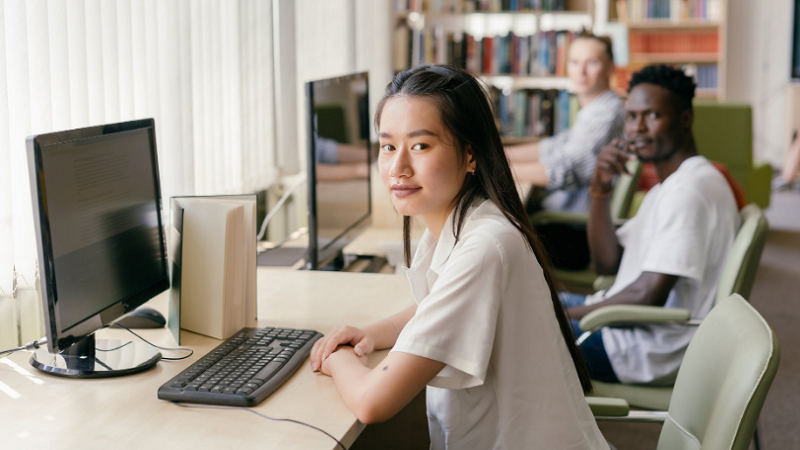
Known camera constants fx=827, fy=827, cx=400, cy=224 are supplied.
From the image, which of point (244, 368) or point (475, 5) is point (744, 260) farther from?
point (475, 5)

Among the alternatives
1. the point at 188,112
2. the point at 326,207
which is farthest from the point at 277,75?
the point at 326,207

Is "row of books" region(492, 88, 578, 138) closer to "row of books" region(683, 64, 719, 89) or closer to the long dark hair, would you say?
the long dark hair

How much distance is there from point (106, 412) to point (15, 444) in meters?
0.14

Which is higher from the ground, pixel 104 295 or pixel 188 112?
pixel 188 112

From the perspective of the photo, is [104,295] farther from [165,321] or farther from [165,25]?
[165,25]

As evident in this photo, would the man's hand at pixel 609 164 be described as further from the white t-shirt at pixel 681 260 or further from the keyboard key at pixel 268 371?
the keyboard key at pixel 268 371

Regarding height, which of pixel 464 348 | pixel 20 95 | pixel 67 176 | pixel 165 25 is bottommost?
pixel 464 348

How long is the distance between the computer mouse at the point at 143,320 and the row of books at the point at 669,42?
7091 millimetres

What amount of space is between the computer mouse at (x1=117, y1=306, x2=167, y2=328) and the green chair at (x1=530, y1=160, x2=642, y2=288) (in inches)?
68.4

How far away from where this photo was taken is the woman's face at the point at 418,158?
1328 mm

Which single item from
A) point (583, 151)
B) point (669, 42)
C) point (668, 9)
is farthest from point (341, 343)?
point (669, 42)

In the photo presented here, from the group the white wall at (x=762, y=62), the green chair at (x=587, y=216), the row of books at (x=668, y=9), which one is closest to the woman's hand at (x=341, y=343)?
the green chair at (x=587, y=216)

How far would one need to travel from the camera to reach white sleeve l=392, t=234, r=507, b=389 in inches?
47.4

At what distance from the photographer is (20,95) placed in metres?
1.63
